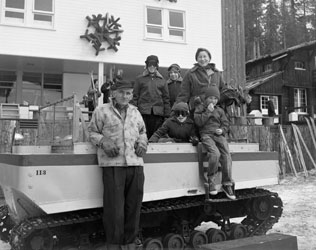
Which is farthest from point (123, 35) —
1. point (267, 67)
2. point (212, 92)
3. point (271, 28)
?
point (271, 28)

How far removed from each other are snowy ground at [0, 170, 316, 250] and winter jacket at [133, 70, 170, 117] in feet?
9.22

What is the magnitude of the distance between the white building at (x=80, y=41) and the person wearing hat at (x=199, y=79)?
30.5 feet

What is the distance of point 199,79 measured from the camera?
578 centimetres

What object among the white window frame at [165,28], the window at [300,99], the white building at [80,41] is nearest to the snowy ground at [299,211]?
the white building at [80,41]

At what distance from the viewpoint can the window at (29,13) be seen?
549 inches

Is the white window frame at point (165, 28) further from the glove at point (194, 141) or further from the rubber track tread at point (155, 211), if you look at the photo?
the glove at point (194, 141)

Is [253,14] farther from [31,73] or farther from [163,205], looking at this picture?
[163,205]

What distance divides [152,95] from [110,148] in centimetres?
215

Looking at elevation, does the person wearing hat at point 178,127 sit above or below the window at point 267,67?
below

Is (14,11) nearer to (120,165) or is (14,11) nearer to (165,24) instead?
(165,24)

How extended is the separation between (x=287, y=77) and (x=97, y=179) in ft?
81.9

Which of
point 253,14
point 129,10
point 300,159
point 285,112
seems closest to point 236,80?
point 300,159

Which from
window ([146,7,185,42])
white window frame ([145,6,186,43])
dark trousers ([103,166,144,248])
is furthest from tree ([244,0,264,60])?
dark trousers ([103,166,144,248])

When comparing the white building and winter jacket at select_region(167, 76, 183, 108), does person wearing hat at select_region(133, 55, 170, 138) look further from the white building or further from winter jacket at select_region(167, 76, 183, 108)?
the white building
